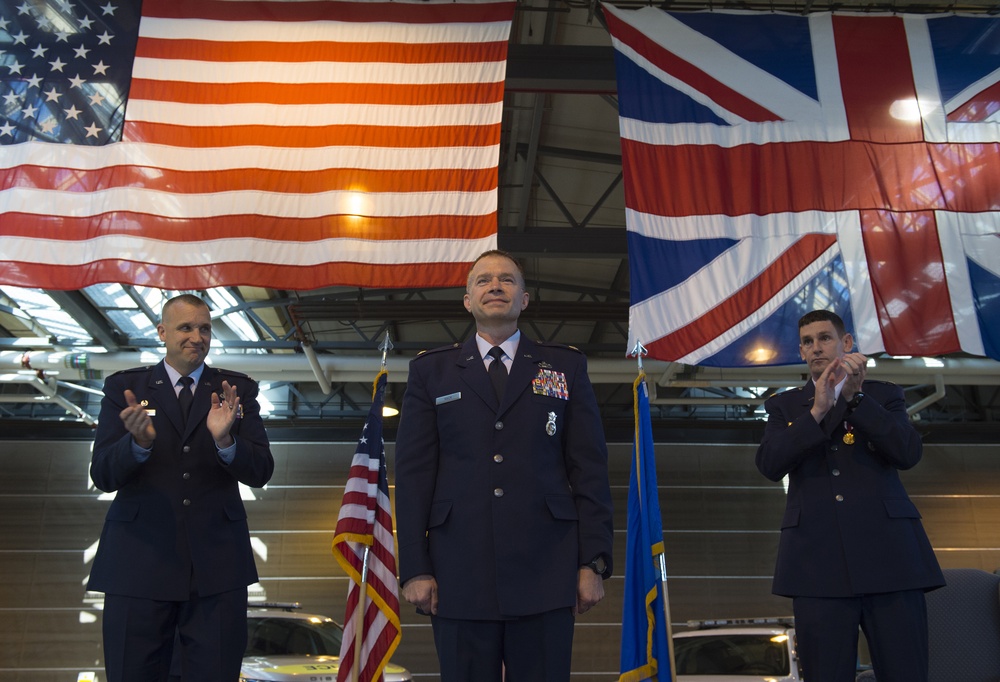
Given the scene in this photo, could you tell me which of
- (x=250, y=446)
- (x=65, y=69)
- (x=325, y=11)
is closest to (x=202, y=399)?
(x=250, y=446)

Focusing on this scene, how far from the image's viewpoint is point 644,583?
14.3 ft

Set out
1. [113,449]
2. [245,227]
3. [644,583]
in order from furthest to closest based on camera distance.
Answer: [245,227], [644,583], [113,449]

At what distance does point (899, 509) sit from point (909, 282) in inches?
88.0

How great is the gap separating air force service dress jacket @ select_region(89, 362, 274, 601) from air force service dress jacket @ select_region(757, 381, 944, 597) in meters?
2.14

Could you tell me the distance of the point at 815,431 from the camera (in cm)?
346

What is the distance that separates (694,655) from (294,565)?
9814 mm

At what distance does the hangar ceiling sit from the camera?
33.7 ft

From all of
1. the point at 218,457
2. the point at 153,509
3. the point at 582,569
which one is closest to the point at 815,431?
the point at 582,569

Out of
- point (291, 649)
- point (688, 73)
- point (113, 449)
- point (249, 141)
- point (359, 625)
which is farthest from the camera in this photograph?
point (291, 649)

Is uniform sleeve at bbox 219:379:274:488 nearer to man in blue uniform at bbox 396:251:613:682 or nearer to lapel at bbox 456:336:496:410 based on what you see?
man in blue uniform at bbox 396:251:613:682

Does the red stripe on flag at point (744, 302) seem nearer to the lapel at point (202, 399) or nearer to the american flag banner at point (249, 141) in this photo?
the american flag banner at point (249, 141)

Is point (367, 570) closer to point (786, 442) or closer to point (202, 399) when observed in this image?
point (202, 399)

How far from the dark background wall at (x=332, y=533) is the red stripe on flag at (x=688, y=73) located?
39.3 feet

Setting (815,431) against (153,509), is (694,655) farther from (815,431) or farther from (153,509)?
(153,509)
